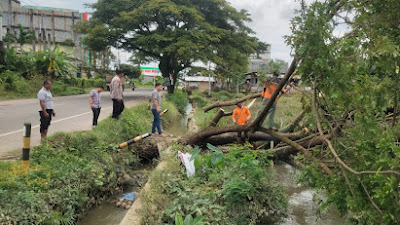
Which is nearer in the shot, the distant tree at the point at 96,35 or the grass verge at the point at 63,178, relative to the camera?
the grass verge at the point at 63,178

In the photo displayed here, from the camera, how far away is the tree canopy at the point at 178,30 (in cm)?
2269

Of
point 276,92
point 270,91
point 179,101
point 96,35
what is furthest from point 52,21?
point 276,92

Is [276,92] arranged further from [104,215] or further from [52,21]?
[52,21]

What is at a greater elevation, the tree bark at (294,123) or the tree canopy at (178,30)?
the tree canopy at (178,30)

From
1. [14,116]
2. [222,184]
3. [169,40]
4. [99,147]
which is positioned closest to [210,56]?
[169,40]

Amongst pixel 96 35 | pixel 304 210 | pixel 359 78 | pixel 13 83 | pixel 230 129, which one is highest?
pixel 96 35

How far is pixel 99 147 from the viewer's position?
677 cm

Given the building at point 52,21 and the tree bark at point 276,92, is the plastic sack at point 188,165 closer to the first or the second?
the tree bark at point 276,92

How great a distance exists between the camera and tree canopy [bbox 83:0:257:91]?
22.7 m

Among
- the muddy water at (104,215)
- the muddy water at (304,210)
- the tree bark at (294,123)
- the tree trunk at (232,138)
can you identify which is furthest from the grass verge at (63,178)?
the tree bark at (294,123)

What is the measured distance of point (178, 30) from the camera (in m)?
23.4

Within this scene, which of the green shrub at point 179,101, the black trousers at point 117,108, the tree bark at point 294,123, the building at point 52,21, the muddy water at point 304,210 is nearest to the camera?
the muddy water at point 304,210

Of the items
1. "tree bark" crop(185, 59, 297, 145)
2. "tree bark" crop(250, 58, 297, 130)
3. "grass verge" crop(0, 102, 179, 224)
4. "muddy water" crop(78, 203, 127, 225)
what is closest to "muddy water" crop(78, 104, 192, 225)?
"muddy water" crop(78, 203, 127, 225)

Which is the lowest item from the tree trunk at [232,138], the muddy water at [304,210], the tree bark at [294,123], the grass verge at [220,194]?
the muddy water at [304,210]
